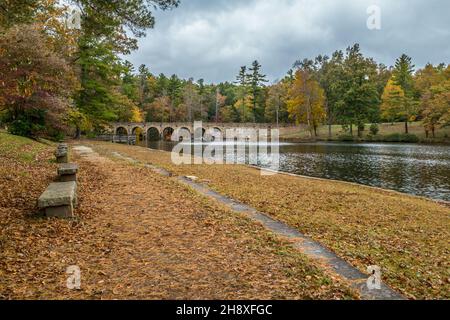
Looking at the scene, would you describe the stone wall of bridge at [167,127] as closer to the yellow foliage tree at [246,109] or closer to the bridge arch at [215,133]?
the bridge arch at [215,133]

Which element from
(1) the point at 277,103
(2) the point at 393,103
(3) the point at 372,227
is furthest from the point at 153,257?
(1) the point at 277,103

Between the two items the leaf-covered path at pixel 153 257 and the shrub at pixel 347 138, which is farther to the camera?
the shrub at pixel 347 138

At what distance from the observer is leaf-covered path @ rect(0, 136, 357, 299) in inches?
161

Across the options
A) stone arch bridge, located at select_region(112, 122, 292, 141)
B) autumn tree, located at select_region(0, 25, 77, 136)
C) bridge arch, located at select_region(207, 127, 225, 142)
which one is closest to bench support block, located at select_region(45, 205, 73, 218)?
autumn tree, located at select_region(0, 25, 77, 136)

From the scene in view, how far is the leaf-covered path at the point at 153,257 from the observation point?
4.10 meters

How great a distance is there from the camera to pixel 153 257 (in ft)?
16.8

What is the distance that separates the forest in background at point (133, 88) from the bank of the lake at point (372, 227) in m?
5.99

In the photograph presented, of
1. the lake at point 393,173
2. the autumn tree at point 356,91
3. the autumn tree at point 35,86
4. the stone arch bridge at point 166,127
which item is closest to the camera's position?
the autumn tree at point 35,86

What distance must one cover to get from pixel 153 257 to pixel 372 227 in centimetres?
543

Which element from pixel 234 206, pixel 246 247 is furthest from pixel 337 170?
pixel 246 247

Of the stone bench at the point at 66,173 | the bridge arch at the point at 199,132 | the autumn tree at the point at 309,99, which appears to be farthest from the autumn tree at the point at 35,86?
the bridge arch at the point at 199,132

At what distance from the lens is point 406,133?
54.5 metres
